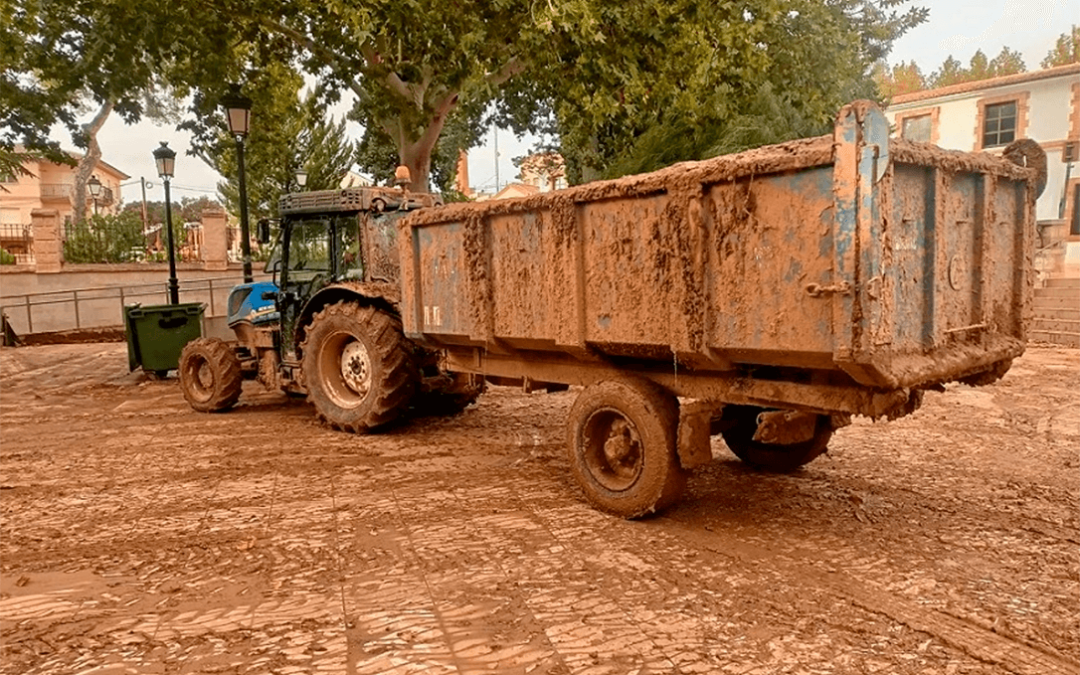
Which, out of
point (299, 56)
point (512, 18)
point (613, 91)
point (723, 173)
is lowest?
point (723, 173)

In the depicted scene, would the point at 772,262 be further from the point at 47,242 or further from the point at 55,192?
the point at 55,192

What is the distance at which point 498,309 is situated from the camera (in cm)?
518

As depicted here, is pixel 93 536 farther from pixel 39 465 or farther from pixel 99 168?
pixel 99 168

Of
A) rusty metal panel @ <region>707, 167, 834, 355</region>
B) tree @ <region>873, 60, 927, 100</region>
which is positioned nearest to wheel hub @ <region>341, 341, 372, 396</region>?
rusty metal panel @ <region>707, 167, 834, 355</region>

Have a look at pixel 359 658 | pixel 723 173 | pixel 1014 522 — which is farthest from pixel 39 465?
pixel 1014 522

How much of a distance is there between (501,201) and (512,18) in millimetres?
5584

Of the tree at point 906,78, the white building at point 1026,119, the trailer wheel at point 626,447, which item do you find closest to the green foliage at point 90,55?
the trailer wheel at point 626,447

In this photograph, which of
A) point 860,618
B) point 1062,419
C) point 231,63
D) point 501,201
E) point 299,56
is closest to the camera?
point 860,618

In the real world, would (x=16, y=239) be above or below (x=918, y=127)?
below

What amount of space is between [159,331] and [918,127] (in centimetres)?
2867

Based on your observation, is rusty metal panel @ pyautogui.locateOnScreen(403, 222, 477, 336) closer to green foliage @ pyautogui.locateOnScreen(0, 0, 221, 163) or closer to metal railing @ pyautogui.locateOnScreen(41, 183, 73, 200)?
green foliage @ pyautogui.locateOnScreen(0, 0, 221, 163)

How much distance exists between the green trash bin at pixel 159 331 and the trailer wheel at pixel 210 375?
2.40 metres

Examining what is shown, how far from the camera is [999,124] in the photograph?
1076 inches

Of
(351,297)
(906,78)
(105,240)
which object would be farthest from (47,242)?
(906,78)
